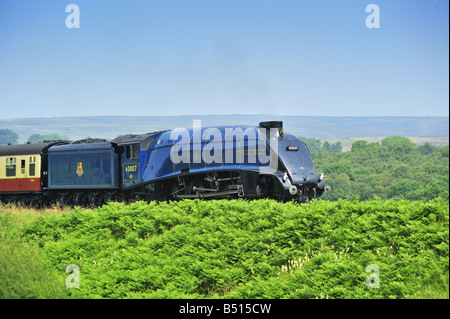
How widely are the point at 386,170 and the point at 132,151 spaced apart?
48.3 ft

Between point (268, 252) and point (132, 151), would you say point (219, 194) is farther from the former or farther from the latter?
point (268, 252)

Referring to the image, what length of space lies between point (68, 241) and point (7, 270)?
253 centimetres

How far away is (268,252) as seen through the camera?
1167 centimetres

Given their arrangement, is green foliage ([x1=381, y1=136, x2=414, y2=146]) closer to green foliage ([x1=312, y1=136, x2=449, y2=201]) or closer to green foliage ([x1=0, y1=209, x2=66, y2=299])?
green foliage ([x1=312, y1=136, x2=449, y2=201])

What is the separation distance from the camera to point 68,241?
1469cm

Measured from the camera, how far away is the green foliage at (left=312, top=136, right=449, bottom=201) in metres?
24.2

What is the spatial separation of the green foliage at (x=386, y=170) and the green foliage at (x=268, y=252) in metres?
8.72

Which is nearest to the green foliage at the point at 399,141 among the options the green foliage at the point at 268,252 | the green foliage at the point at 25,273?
the green foliage at the point at 268,252

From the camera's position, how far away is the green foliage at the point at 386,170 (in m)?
24.2

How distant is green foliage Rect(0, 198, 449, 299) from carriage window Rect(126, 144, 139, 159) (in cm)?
795

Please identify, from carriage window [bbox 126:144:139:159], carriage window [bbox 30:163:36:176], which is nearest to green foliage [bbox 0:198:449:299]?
carriage window [bbox 126:144:139:159]

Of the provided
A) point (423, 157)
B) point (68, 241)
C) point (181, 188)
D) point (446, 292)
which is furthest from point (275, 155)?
point (423, 157)

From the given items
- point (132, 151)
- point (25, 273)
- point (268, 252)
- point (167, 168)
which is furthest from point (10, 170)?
point (268, 252)

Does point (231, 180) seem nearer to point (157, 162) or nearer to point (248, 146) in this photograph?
point (248, 146)
